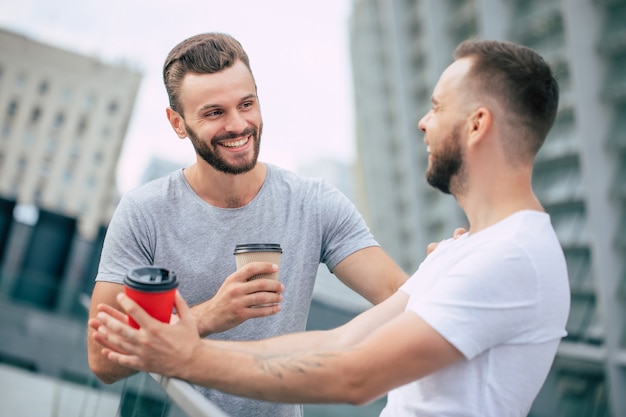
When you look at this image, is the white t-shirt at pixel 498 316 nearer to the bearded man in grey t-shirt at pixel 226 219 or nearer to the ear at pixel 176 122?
the bearded man in grey t-shirt at pixel 226 219

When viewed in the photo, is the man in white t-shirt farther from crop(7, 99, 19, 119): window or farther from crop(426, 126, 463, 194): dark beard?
crop(7, 99, 19, 119): window

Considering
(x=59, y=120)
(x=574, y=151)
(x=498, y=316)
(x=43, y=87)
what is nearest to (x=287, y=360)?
(x=498, y=316)

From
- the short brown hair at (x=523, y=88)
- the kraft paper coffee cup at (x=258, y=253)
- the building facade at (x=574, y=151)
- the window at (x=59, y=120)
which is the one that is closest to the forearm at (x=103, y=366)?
the kraft paper coffee cup at (x=258, y=253)

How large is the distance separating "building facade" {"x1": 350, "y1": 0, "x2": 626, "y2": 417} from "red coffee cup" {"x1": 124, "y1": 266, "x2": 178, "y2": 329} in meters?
13.5

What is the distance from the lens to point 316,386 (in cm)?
143

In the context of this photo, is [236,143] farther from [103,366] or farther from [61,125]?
[61,125]

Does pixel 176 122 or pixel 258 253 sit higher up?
pixel 176 122

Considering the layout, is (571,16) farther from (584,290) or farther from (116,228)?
(116,228)

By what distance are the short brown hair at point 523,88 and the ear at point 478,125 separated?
0.06 m

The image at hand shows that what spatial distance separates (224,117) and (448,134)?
882mm

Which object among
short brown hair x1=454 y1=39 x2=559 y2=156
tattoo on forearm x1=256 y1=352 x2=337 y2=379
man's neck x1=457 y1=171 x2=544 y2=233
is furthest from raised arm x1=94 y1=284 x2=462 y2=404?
short brown hair x1=454 y1=39 x2=559 y2=156

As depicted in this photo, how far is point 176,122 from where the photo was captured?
7.91 ft

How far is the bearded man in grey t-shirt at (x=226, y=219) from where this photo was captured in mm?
2148

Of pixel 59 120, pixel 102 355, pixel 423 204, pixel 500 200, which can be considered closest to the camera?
pixel 500 200
